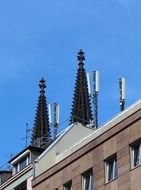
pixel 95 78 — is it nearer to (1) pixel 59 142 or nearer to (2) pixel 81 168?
(1) pixel 59 142

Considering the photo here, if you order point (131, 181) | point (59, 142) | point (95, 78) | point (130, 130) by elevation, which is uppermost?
point (95, 78)

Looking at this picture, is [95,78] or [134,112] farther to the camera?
[95,78]

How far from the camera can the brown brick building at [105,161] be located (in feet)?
125

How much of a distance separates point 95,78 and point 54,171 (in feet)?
65.0

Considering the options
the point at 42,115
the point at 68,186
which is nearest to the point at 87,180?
the point at 68,186

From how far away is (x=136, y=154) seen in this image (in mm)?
38312

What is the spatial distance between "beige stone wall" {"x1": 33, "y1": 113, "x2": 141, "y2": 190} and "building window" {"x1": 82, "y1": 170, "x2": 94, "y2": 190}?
23cm

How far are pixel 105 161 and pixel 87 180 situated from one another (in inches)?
88.2

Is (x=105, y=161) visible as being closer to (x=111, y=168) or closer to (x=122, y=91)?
(x=111, y=168)

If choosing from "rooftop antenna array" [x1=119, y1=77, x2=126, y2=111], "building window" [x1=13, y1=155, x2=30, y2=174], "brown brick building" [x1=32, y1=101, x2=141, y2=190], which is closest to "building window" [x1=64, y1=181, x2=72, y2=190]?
"brown brick building" [x1=32, y1=101, x2=141, y2=190]

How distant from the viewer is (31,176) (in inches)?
1967

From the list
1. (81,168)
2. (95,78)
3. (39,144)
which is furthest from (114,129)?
(95,78)

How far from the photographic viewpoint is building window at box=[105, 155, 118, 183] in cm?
3991

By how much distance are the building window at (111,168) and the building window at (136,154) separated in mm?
1735
